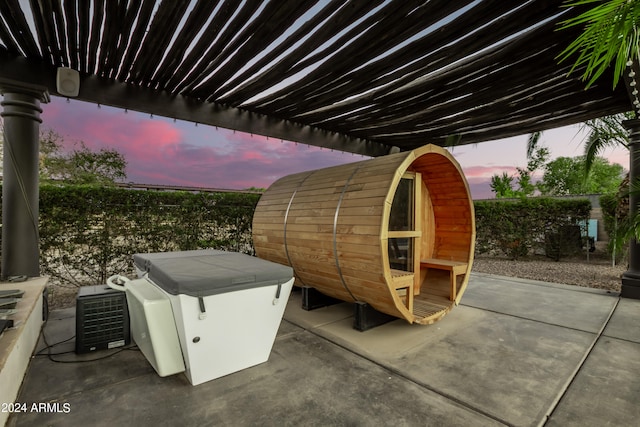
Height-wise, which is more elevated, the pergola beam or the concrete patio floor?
the pergola beam

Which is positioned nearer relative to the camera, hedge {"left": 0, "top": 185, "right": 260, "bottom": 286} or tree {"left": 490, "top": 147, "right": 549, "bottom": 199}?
hedge {"left": 0, "top": 185, "right": 260, "bottom": 286}

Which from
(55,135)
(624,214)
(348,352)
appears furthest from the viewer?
(55,135)

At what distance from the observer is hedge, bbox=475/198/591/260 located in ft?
26.4

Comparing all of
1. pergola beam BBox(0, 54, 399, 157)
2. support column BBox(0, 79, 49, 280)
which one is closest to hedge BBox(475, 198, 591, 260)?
pergola beam BBox(0, 54, 399, 157)

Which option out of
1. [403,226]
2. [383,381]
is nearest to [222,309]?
[383,381]

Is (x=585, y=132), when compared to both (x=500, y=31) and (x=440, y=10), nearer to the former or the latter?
(x=500, y=31)

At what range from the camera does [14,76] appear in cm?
319

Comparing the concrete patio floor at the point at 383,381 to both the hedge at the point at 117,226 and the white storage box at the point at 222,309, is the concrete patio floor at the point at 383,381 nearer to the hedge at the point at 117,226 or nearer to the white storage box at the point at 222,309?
the white storage box at the point at 222,309

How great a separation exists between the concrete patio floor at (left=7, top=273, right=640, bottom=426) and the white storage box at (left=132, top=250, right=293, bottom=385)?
146mm

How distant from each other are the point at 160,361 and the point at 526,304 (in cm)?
443

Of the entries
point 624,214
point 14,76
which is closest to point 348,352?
point 14,76

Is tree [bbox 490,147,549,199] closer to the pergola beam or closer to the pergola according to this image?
the pergola

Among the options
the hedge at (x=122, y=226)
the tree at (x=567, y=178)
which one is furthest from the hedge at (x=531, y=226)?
the tree at (x=567, y=178)

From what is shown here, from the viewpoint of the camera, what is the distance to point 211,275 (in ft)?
7.49
